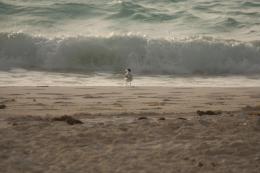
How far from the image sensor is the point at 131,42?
18484mm

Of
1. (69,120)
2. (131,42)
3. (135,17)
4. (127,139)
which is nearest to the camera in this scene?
(127,139)

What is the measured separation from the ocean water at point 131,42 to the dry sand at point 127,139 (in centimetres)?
479

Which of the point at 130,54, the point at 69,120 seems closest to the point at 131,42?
the point at 130,54

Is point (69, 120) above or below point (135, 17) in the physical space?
below

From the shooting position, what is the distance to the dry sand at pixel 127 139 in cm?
470

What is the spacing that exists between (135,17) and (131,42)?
5.11m

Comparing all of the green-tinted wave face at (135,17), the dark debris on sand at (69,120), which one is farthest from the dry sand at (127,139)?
the green-tinted wave face at (135,17)

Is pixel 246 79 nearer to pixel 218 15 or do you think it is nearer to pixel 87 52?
pixel 87 52

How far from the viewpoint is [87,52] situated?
59.7 ft

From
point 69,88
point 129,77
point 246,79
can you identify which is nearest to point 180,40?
point 246,79

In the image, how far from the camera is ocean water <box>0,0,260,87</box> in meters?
15.1

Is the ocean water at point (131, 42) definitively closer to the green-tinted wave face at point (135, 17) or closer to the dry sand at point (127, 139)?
the green-tinted wave face at point (135, 17)

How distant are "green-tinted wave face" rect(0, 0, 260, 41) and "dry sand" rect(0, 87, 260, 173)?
485 inches

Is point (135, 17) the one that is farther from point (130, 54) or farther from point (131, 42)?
point (130, 54)
